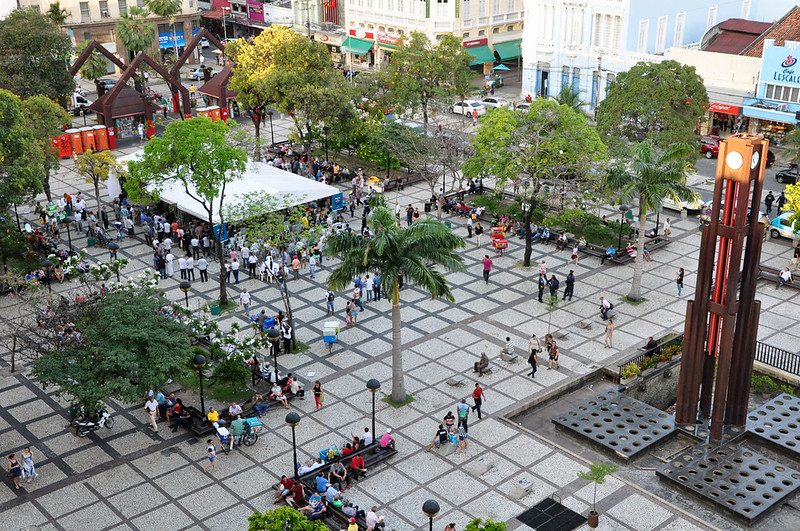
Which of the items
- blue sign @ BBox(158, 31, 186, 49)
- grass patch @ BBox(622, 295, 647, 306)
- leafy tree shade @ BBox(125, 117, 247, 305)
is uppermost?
blue sign @ BBox(158, 31, 186, 49)

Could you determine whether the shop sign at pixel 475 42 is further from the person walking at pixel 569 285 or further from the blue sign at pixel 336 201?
the person walking at pixel 569 285

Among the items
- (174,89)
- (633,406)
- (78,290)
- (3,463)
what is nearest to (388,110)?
(174,89)

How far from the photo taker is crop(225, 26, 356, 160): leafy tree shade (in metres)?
54.4

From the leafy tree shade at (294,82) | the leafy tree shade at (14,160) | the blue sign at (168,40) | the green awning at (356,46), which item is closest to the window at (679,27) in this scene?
the green awning at (356,46)

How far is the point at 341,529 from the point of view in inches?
1073

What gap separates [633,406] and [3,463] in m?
21.4

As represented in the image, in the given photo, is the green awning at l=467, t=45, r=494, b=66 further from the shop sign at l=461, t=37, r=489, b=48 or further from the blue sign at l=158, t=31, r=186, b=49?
the blue sign at l=158, t=31, r=186, b=49

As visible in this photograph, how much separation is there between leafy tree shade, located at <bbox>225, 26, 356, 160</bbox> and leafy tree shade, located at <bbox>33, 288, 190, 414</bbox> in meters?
25.4

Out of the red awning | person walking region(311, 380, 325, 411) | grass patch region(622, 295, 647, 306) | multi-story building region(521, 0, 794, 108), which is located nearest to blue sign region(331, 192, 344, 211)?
grass patch region(622, 295, 647, 306)

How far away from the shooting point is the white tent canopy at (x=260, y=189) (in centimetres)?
4734

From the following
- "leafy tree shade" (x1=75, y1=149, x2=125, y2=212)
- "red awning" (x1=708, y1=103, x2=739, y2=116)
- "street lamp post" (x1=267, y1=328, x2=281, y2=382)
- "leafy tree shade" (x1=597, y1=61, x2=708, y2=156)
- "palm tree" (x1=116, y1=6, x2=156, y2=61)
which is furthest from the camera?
"palm tree" (x1=116, y1=6, x2=156, y2=61)

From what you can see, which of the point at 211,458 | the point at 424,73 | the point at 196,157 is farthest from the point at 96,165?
the point at 211,458

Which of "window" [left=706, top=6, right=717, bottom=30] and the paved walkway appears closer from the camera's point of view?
the paved walkway

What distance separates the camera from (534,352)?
35.6m
